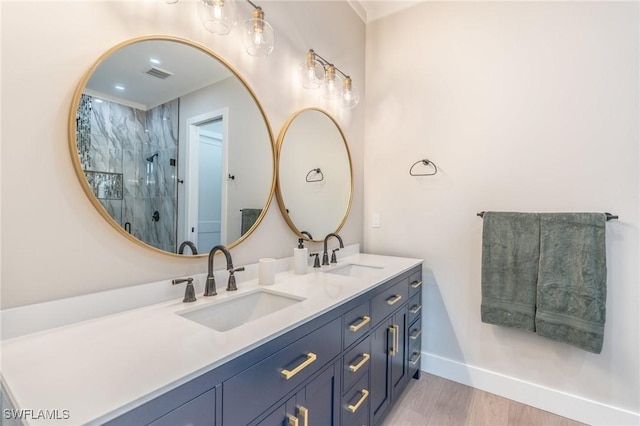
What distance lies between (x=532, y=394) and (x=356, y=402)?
135cm

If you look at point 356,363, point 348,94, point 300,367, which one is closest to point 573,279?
point 356,363

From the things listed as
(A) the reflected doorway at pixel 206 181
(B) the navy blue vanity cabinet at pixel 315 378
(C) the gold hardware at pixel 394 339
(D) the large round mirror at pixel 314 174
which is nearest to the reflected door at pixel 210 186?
(A) the reflected doorway at pixel 206 181

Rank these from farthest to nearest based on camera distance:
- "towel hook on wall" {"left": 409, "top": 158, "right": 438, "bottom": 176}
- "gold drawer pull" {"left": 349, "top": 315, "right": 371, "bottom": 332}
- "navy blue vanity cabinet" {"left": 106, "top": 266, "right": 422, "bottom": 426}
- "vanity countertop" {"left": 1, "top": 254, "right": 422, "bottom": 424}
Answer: "towel hook on wall" {"left": 409, "top": 158, "right": 438, "bottom": 176} → "gold drawer pull" {"left": 349, "top": 315, "right": 371, "bottom": 332} → "navy blue vanity cabinet" {"left": 106, "top": 266, "right": 422, "bottom": 426} → "vanity countertop" {"left": 1, "top": 254, "right": 422, "bottom": 424}

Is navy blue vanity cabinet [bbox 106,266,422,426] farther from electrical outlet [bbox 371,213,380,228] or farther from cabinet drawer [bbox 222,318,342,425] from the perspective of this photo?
electrical outlet [bbox 371,213,380,228]

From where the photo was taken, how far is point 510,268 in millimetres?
1792

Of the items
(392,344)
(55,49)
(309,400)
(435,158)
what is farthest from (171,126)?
(435,158)

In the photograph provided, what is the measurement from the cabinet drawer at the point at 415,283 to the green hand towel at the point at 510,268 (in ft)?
1.32

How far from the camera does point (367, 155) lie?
8.20 feet

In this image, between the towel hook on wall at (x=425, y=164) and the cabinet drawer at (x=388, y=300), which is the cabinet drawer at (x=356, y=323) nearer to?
the cabinet drawer at (x=388, y=300)

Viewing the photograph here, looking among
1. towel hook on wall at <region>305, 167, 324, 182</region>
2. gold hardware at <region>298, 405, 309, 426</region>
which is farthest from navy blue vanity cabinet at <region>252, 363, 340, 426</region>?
towel hook on wall at <region>305, 167, 324, 182</region>

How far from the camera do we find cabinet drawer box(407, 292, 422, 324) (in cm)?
189

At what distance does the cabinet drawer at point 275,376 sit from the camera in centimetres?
73

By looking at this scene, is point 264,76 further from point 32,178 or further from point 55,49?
point 32,178

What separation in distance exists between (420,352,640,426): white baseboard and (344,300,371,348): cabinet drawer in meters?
1.17
